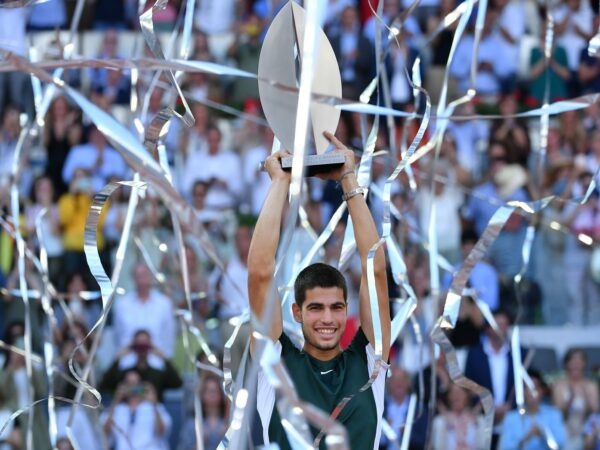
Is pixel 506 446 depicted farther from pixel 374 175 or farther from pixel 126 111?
pixel 126 111

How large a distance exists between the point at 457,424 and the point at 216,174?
8.81 feet

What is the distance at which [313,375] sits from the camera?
4148 millimetres

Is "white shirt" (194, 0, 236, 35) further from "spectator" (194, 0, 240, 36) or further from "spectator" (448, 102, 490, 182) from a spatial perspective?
"spectator" (448, 102, 490, 182)

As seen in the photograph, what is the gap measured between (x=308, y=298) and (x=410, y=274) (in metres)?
4.21

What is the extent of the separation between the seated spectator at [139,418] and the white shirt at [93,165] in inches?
76.0

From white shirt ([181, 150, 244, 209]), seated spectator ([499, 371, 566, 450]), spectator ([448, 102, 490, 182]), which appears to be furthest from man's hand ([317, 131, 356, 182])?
spectator ([448, 102, 490, 182])

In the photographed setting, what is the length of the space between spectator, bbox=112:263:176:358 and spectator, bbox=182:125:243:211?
3.09ft

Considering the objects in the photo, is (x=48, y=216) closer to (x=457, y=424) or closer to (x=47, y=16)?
(x=47, y=16)

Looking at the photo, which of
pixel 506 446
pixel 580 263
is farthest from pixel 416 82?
pixel 580 263

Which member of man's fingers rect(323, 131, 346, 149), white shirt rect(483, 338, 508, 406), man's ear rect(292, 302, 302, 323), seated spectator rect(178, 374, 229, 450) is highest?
man's fingers rect(323, 131, 346, 149)

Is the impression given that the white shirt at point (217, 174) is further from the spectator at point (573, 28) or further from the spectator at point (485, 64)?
the spectator at point (573, 28)

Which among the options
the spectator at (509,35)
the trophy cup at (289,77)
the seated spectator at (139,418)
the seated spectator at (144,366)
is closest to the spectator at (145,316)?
the seated spectator at (144,366)

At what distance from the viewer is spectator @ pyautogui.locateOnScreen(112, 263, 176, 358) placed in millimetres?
8609

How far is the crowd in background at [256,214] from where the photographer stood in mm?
7824
